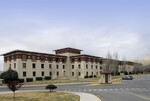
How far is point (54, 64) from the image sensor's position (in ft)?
320

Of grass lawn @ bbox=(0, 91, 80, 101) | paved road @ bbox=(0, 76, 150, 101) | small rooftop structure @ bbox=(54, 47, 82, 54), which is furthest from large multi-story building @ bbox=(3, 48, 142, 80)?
grass lawn @ bbox=(0, 91, 80, 101)

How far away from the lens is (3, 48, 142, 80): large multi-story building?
83.1m

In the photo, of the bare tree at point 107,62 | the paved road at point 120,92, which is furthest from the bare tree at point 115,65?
the paved road at point 120,92

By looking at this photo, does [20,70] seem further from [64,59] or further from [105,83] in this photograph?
[105,83]

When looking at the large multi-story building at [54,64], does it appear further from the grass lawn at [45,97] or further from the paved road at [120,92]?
the grass lawn at [45,97]

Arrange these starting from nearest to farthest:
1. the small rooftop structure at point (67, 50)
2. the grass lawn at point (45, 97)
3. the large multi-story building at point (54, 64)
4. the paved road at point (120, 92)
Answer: the paved road at point (120, 92), the grass lawn at point (45, 97), the large multi-story building at point (54, 64), the small rooftop structure at point (67, 50)

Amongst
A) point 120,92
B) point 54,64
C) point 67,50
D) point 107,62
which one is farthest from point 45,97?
point 107,62

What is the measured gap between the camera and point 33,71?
87.1m

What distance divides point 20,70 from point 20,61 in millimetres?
2731

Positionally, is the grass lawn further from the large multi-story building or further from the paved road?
the large multi-story building

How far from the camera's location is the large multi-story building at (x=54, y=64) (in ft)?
273

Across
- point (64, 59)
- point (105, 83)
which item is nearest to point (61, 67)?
point (64, 59)

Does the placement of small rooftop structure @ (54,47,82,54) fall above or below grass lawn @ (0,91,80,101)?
above

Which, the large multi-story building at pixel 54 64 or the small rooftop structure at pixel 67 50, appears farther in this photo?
the small rooftop structure at pixel 67 50
